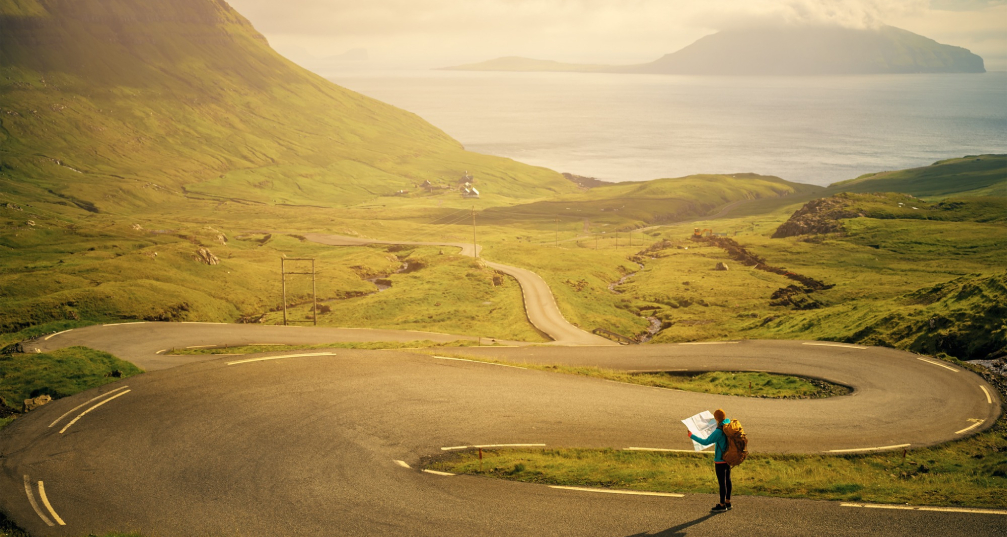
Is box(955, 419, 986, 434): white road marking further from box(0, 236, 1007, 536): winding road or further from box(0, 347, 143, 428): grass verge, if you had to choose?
box(0, 347, 143, 428): grass verge

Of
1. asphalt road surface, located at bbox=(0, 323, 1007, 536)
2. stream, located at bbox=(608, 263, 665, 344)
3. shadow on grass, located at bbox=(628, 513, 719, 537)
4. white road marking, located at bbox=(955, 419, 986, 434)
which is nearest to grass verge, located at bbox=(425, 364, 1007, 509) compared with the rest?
white road marking, located at bbox=(955, 419, 986, 434)

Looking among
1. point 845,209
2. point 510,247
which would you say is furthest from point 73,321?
point 845,209

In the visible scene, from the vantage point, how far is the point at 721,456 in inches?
910

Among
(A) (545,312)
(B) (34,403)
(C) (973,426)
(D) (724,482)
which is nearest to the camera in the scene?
(D) (724,482)

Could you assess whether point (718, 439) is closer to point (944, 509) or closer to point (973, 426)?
point (944, 509)

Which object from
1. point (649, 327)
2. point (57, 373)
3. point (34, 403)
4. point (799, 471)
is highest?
point (57, 373)

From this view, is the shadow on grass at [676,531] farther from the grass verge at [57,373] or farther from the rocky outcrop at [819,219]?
the rocky outcrop at [819,219]

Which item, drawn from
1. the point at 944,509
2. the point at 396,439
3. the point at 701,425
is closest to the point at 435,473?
the point at 396,439

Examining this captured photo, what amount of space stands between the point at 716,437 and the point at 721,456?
82 cm

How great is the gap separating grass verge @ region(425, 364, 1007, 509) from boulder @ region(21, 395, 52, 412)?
1073 inches

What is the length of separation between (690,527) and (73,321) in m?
81.2

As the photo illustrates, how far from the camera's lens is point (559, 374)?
152 feet

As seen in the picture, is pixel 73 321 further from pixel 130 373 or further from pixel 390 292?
pixel 390 292

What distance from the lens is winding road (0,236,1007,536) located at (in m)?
24.9
